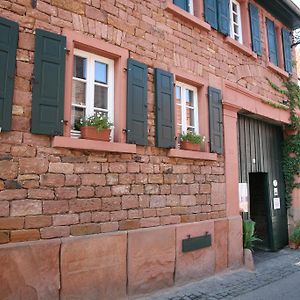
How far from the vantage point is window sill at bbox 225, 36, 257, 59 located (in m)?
7.57

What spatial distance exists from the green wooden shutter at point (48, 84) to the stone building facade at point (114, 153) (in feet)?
0.05

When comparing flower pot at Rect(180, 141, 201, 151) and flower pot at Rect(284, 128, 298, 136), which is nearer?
flower pot at Rect(180, 141, 201, 151)

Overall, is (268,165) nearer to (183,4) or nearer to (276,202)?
(276,202)

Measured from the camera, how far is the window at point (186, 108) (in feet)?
21.0

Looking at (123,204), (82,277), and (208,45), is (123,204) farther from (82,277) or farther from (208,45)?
(208,45)

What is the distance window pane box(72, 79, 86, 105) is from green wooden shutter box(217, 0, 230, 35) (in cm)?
395

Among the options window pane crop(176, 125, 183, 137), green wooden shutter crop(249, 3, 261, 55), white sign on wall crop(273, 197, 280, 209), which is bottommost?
white sign on wall crop(273, 197, 280, 209)

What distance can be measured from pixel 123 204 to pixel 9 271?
1.84 meters

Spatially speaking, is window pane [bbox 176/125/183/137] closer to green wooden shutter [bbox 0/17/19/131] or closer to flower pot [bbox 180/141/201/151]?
flower pot [bbox 180/141/201/151]

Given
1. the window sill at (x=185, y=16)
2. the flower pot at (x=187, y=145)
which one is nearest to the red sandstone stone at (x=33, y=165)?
the flower pot at (x=187, y=145)

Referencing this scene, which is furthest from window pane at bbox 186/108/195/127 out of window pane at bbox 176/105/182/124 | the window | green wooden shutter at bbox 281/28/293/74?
green wooden shutter at bbox 281/28/293/74

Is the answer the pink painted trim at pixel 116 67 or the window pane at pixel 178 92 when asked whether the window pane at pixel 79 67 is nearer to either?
the pink painted trim at pixel 116 67

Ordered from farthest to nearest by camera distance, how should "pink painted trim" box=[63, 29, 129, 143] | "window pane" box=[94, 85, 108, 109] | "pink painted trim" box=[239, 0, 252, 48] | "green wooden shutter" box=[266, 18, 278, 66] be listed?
"green wooden shutter" box=[266, 18, 278, 66] → "pink painted trim" box=[239, 0, 252, 48] → "window pane" box=[94, 85, 108, 109] → "pink painted trim" box=[63, 29, 129, 143]

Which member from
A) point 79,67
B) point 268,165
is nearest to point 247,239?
point 268,165
